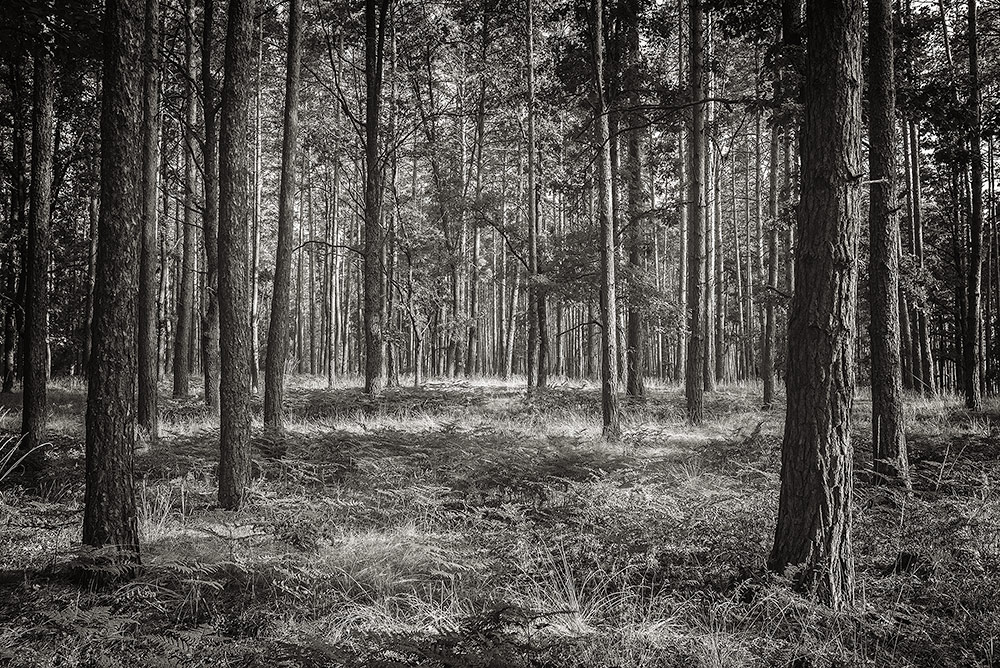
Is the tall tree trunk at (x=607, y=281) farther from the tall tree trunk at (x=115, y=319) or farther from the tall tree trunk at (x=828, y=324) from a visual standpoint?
the tall tree trunk at (x=115, y=319)

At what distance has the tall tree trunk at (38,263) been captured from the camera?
805 cm

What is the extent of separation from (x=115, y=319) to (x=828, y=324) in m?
5.36

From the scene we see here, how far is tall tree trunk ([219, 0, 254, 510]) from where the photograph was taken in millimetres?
6348

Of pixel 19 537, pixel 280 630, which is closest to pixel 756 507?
pixel 280 630

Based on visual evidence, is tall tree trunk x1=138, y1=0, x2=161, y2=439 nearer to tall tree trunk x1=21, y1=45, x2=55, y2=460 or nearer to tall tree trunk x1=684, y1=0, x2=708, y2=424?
tall tree trunk x1=21, y1=45, x2=55, y2=460

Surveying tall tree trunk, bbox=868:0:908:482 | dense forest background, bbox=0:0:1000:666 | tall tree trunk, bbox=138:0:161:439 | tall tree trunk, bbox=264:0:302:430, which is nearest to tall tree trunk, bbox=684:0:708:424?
dense forest background, bbox=0:0:1000:666

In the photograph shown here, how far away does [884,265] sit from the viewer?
21.7 feet

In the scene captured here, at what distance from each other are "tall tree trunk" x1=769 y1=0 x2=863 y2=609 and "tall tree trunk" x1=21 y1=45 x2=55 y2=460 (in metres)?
10.0

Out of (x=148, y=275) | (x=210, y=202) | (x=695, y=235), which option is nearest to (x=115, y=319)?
(x=148, y=275)

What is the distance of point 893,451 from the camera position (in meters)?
6.44

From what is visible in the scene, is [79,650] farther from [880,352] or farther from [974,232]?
[974,232]

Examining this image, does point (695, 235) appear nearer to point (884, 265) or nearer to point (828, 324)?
point (884, 265)

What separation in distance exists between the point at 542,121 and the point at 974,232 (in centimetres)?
1115

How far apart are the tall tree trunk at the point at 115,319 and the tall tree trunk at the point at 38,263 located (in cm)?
537
